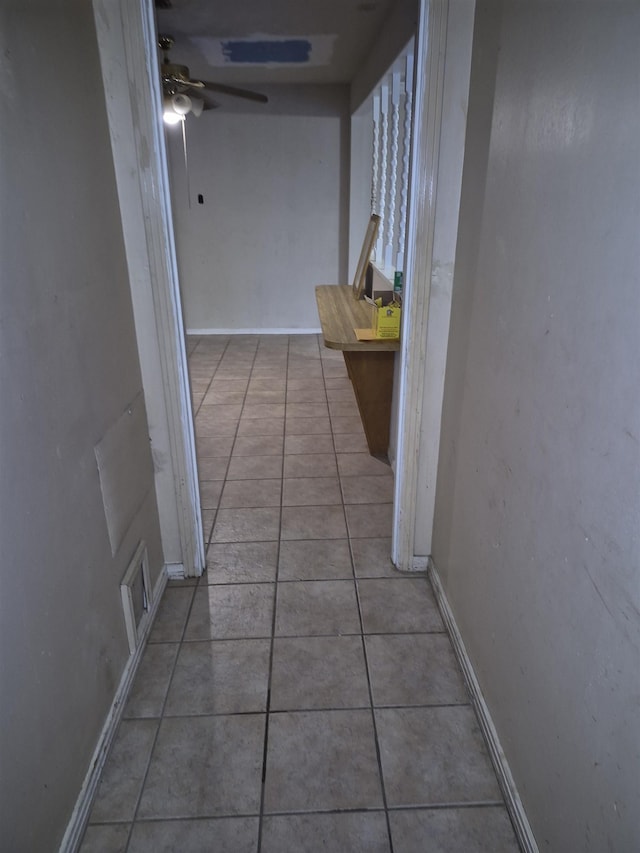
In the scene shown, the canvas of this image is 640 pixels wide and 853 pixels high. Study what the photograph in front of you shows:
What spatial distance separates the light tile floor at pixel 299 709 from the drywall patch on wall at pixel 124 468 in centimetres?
50

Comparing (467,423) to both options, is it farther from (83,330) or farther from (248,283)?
(248,283)

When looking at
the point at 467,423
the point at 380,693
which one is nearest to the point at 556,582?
the point at 467,423

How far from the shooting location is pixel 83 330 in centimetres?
147

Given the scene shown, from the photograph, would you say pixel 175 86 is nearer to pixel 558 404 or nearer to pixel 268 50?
pixel 268 50

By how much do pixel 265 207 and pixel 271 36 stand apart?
6.82 feet

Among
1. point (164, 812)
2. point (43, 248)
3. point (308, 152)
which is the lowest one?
point (164, 812)

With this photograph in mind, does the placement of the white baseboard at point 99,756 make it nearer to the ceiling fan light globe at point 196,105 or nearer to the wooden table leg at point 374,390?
the wooden table leg at point 374,390

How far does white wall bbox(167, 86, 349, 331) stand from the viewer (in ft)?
17.4

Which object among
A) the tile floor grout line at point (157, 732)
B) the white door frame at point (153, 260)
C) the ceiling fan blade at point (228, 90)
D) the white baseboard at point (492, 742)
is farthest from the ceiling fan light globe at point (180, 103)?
the white baseboard at point (492, 742)

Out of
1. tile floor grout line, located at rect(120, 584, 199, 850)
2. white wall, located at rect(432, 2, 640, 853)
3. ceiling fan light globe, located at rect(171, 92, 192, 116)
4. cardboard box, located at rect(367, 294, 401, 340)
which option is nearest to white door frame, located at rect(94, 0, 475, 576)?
white wall, located at rect(432, 2, 640, 853)

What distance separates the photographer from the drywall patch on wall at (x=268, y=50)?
144 inches

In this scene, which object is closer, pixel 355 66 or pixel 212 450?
pixel 212 450

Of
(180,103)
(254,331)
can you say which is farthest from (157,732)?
(254,331)

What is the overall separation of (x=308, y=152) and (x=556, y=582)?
5286 mm
